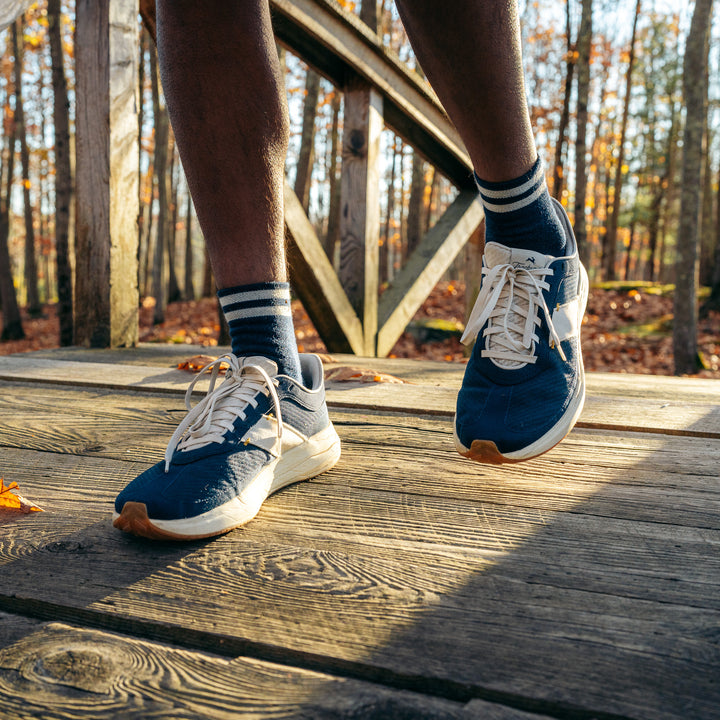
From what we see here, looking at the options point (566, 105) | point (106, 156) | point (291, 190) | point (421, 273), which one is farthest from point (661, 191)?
point (106, 156)

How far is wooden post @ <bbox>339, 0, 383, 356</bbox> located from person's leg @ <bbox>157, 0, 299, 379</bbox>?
174cm

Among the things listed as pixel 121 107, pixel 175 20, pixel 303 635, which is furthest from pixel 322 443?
pixel 121 107

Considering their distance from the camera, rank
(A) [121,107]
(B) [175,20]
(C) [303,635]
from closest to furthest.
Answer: (C) [303,635]
(B) [175,20]
(A) [121,107]

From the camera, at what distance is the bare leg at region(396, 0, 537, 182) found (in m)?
1.05

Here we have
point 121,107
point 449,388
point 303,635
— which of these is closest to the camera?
point 303,635

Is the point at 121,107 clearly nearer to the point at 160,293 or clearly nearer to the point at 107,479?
the point at 107,479

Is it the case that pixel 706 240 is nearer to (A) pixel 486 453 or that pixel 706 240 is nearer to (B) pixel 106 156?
(B) pixel 106 156

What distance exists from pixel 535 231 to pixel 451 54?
356 millimetres

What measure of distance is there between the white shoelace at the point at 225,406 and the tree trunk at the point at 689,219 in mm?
5552

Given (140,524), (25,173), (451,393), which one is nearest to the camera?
(140,524)

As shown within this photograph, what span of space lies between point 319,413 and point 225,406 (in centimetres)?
21

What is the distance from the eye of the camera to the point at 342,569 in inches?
31.2

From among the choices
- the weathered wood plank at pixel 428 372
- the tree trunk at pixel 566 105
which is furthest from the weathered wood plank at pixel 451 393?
the tree trunk at pixel 566 105

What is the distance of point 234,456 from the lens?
98cm
